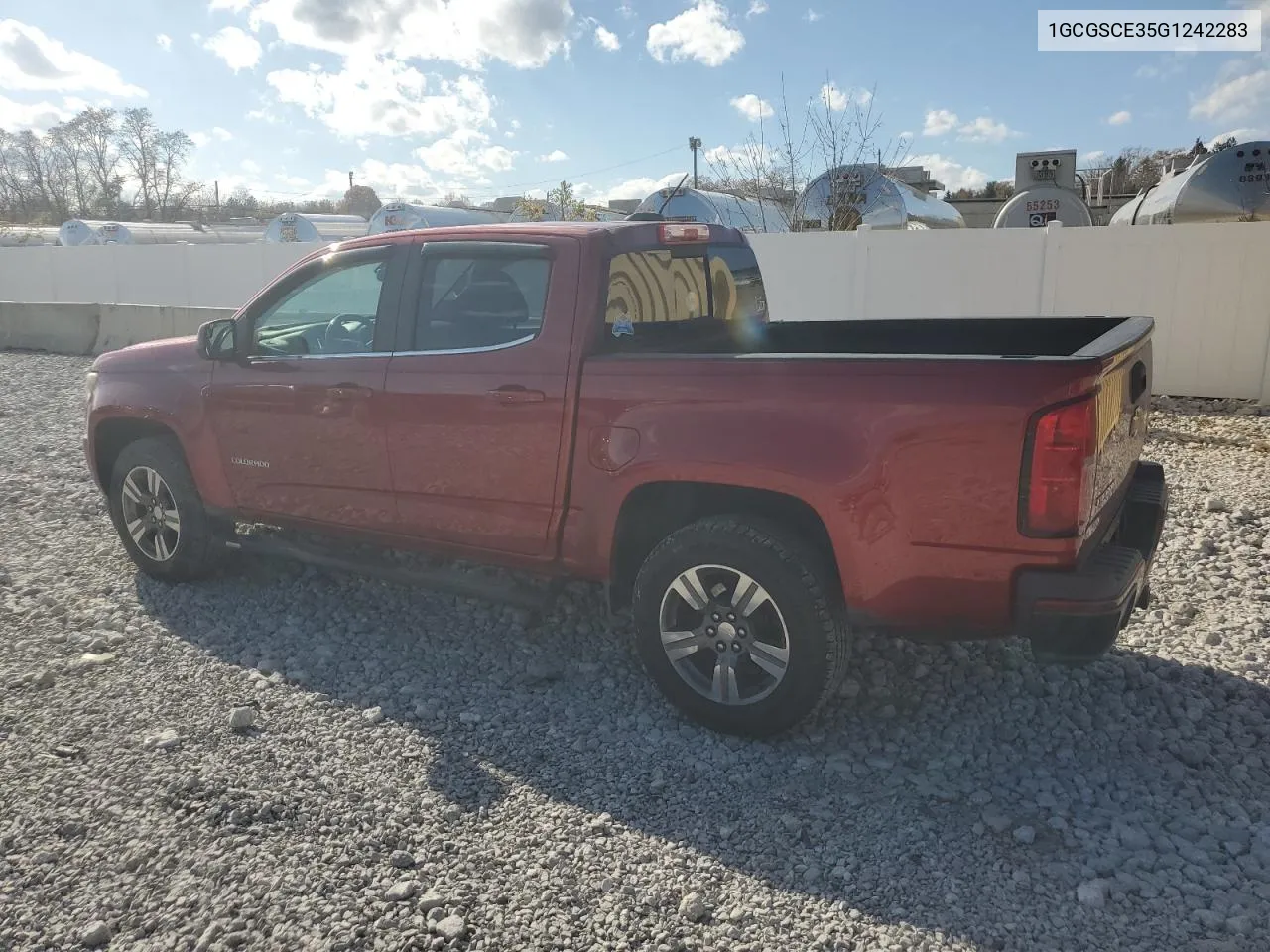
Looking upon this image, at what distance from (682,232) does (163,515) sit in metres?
3.12

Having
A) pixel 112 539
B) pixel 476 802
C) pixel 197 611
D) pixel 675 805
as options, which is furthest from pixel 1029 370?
pixel 112 539

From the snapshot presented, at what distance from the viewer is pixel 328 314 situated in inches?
187

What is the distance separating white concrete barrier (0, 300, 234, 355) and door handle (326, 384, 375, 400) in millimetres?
11264

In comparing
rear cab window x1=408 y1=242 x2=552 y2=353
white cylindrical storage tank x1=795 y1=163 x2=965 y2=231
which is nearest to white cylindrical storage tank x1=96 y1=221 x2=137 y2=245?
white cylindrical storage tank x1=795 y1=163 x2=965 y2=231

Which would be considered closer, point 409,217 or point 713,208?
point 713,208

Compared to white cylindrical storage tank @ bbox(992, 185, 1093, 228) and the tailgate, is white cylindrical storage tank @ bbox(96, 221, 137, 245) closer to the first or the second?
white cylindrical storage tank @ bbox(992, 185, 1093, 228)

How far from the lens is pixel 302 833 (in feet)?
9.97

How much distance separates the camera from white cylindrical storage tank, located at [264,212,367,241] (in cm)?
3584

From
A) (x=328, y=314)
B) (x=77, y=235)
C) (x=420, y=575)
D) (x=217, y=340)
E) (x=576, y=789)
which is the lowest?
(x=576, y=789)

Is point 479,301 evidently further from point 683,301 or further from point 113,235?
point 113,235

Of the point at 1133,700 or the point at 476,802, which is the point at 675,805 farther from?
the point at 1133,700

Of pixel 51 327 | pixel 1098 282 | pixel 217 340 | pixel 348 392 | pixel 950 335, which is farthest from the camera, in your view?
pixel 51 327

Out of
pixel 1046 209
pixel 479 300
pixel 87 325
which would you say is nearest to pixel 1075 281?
pixel 1046 209

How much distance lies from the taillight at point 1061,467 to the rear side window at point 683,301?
164 cm
